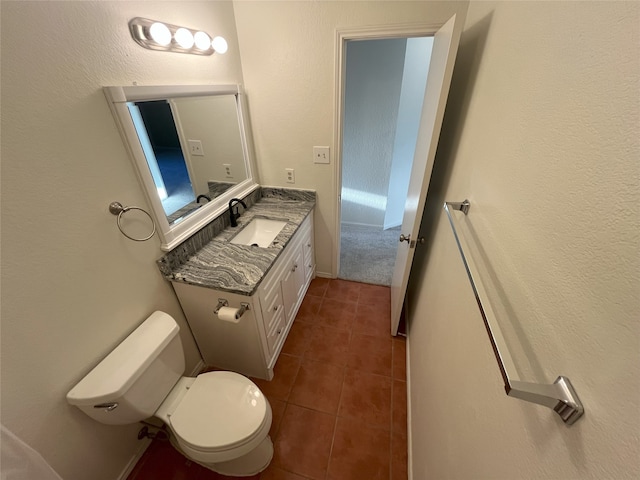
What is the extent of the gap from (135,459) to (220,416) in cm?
63

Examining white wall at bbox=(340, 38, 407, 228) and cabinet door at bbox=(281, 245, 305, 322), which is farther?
white wall at bbox=(340, 38, 407, 228)

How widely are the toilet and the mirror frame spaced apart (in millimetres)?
454

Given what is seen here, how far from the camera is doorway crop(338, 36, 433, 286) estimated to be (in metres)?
2.47

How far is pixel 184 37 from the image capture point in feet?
4.05

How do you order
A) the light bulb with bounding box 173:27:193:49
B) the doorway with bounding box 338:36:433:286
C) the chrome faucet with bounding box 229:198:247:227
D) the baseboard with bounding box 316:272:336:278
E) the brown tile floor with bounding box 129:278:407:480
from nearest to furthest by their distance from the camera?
1. the light bulb with bounding box 173:27:193:49
2. the brown tile floor with bounding box 129:278:407:480
3. the chrome faucet with bounding box 229:198:247:227
4. the doorway with bounding box 338:36:433:286
5. the baseboard with bounding box 316:272:336:278

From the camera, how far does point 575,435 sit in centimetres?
36

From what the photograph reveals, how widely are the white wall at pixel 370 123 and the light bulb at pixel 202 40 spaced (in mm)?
1174

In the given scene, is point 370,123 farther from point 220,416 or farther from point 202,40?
point 220,416

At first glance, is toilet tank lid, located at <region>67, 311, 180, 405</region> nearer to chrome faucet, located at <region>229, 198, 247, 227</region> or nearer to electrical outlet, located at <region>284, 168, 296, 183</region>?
chrome faucet, located at <region>229, 198, 247, 227</region>

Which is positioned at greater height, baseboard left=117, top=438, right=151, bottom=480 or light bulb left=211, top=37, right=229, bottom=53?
light bulb left=211, top=37, right=229, bottom=53

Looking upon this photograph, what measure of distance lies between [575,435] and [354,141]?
2944 mm

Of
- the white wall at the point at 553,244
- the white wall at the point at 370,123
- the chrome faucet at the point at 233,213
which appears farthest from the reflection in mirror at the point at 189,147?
the white wall at the point at 553,244

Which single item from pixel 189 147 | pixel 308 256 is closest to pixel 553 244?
pixel 189 147

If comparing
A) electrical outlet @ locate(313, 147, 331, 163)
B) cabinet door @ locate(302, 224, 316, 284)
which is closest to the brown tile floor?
cabinet door @ locate(302, 224, 316, 284)
